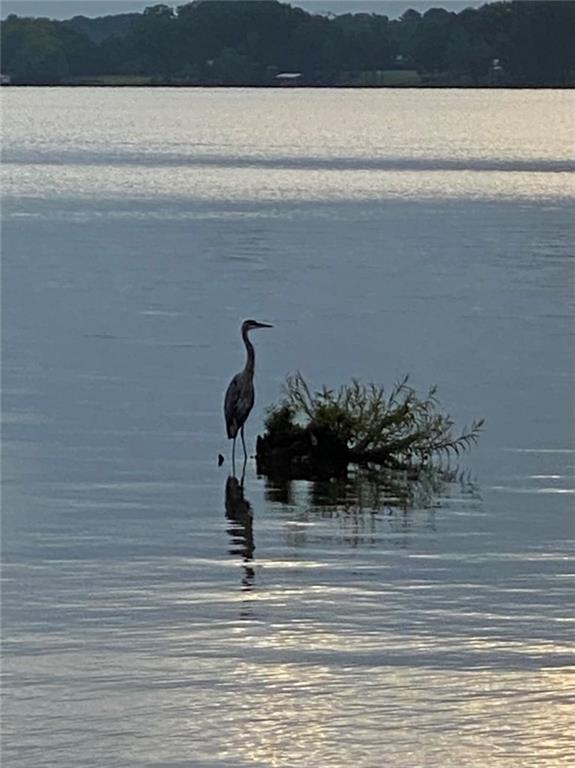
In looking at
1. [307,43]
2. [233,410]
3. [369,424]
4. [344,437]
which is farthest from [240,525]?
[307,43]

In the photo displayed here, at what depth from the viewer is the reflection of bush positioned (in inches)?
769

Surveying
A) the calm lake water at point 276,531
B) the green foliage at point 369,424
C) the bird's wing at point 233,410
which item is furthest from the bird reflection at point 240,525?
the green foliage at point 369,424

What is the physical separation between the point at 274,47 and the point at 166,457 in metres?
158

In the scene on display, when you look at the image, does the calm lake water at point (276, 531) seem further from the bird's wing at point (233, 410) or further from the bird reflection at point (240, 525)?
the bird's wing at point (233, 410)

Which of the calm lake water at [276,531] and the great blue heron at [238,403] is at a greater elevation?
the great blue heron at [238,403]

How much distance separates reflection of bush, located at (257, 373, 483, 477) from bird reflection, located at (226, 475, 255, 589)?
61cm

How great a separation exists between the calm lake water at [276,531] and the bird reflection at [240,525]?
0.05 metres

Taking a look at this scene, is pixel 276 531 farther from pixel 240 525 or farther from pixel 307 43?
pixel 307 43

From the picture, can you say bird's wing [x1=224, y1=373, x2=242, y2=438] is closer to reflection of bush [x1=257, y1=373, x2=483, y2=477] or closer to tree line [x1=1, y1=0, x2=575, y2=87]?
reflection of bush [x1=257, y1=373, x2=483, y2=477]

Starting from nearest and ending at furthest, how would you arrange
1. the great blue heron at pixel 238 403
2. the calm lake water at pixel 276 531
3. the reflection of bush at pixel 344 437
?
the calm lake water at pixel 276 531
the reflection of bush at pixel 344 437
the great blue heron at pixel 238 403

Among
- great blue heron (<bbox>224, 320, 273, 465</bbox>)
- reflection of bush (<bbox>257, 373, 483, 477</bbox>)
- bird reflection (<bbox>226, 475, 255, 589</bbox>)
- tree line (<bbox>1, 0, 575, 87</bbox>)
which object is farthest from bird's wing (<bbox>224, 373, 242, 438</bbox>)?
tree line (<bbox>1, 0, 575, 87</bbox>)

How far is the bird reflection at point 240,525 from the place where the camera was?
15.4 meters

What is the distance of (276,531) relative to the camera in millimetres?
16719

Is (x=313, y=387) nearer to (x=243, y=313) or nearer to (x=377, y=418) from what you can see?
(x=377, y=418)
